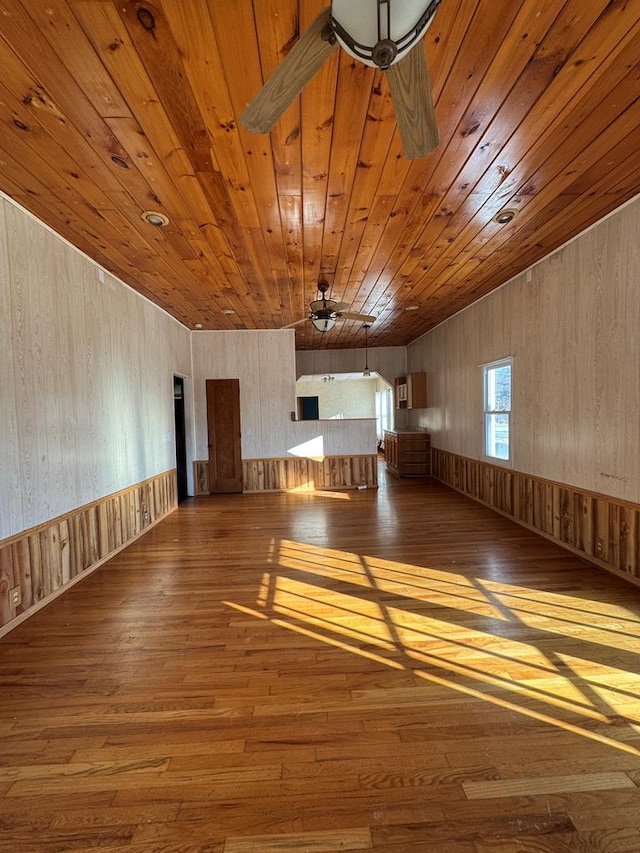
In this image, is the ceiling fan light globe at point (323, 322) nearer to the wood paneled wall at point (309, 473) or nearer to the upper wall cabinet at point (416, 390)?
the wood paneled wall at point (309, 473)

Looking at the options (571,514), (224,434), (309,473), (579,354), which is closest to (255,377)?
(224,434)

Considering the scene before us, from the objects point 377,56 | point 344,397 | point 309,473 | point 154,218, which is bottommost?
point 309,473

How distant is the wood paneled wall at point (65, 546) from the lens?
2.56 m

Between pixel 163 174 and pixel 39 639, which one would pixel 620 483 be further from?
pixel 39 639

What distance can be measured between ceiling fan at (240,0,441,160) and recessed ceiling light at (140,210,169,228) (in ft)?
5.62

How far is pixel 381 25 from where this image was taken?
1.02 meters

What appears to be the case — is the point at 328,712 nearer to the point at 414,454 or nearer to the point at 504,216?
the point at 504,216

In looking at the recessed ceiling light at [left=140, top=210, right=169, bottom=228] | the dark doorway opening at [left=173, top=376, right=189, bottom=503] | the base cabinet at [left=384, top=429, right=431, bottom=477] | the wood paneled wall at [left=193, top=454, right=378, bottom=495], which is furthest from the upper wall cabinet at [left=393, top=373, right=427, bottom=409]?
the recessed ceiling light at [left=140, top=210, right=169, bottom=228]

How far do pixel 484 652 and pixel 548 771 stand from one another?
0.74 metres

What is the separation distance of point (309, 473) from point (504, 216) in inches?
201

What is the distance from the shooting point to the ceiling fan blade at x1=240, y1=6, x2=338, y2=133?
1.11 metres

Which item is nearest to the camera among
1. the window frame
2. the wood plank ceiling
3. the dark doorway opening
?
the wood plank ceiling

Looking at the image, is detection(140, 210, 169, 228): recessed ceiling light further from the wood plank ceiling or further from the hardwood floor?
the hardwood floor

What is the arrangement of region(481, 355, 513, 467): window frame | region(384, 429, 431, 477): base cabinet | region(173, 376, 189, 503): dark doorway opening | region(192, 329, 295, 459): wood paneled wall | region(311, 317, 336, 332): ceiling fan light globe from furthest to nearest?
region(384, 429, 431, 477): base cabinet
region(192, 329, 295, 459): wood paneled wall
region(173, 376, 189, 503): dark doorway opening
region(481, 355, 513, 467): window frame
region(311, 317, 336, 332): ceiling fan light globe
